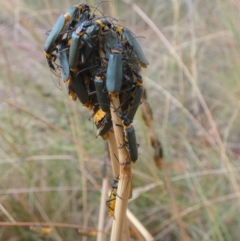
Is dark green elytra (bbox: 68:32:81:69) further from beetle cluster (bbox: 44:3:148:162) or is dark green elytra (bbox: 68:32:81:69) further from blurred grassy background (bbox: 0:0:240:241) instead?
blurred grassy background (bbox: 0:0:240:241)

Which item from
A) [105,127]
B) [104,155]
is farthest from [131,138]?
[104,155]

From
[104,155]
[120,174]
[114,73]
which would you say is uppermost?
[114,73]

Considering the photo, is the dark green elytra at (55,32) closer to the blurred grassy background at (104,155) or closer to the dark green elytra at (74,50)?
the dark green elytra at (74,50)

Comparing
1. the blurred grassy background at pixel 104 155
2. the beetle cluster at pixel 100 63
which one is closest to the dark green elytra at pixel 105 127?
the beetle cluster at pixel 100 63

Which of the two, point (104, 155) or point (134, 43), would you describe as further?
point (104, 155)

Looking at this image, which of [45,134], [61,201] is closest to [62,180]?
[61,201]

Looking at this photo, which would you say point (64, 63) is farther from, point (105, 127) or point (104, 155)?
point (104, 155)

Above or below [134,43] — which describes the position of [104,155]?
below

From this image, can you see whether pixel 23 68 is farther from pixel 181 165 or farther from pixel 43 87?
pixel 181 165
